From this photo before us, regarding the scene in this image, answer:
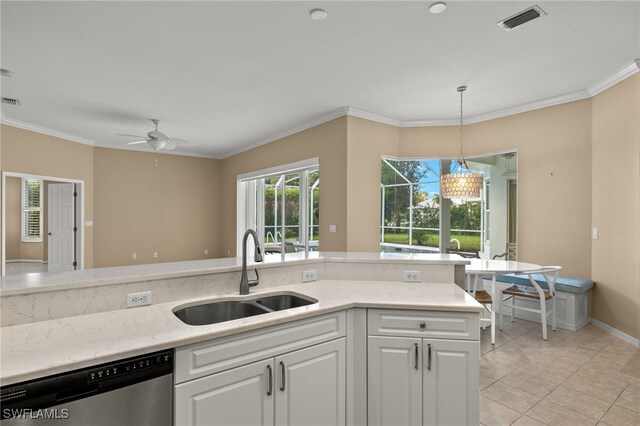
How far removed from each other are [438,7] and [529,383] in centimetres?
296

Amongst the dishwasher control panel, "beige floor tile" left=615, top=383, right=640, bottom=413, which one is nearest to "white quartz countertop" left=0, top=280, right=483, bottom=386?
the dishwasher control panel

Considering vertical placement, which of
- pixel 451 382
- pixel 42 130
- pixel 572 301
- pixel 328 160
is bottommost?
pixel 572 301

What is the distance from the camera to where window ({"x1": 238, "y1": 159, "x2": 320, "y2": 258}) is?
555 cm

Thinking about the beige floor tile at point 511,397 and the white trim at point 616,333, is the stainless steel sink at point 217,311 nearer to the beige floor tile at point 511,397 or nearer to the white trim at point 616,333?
the beige floor tile at point 511,397

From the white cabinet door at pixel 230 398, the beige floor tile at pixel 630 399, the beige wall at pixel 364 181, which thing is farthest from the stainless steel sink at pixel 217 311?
the beige wall at pixel 364 181

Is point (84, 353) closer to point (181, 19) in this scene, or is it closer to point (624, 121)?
point (181, 19)

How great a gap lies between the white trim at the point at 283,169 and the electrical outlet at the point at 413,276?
3121 mm

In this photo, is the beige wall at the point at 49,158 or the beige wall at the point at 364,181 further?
the beige wall at the point at 49,158

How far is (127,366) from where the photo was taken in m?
1.19

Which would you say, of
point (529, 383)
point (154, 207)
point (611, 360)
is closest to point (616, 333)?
point (611, 360)

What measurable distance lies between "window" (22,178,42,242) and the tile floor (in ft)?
36.1

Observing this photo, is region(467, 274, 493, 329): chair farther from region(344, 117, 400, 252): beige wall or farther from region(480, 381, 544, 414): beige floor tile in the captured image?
region(344, 117, 400, 252): beige wall

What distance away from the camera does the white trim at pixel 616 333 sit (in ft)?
11.0

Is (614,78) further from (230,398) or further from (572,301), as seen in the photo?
(230,398)
